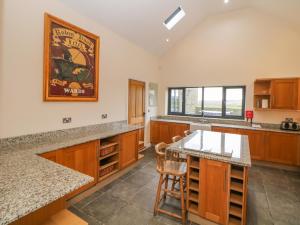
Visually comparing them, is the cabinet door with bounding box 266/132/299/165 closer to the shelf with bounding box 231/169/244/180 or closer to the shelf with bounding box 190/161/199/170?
the shelf with bounding box 231/169/244/180

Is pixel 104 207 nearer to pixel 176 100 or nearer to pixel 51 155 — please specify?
pixel 51 155

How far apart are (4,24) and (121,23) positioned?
84.7 inches

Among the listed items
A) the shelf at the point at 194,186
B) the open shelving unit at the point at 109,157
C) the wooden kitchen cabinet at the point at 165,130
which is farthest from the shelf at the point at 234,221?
the wooden kitchen cabinet at the point at 165,130

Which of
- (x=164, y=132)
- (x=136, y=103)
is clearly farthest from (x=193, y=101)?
(x=136, y=103)

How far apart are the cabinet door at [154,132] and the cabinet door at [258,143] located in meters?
2.58

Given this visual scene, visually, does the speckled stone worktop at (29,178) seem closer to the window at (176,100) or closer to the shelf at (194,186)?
the shelf at (194,186)

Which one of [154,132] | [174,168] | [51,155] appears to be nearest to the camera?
[51,155]

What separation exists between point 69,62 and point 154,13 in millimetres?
2304

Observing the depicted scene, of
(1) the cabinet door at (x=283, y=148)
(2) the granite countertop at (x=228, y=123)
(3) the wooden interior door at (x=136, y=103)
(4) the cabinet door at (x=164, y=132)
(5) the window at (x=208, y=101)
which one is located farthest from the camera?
(4) the cabinet door at (x=164, y=132)

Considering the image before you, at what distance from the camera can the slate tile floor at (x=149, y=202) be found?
2.24 metres

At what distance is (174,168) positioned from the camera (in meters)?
2.34

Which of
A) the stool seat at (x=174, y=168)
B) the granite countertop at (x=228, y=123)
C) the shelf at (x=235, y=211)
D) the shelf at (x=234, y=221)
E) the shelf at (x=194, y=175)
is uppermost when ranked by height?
the granite countertop at (x=228, y=123)

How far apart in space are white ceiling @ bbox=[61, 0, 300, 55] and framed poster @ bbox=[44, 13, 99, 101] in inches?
17.9

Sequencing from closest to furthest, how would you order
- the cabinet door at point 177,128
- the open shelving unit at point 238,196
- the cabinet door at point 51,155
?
the open shelving unit at point 238,196
the cabinet door at point 51,155
the cabinet door at point 177,128
